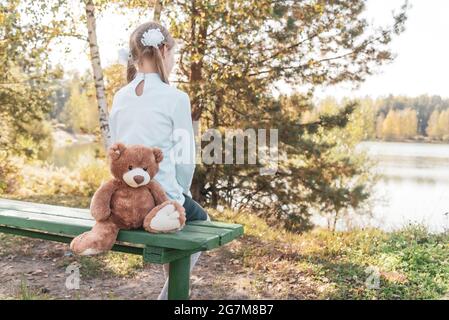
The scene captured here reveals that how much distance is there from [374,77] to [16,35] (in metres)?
5.53

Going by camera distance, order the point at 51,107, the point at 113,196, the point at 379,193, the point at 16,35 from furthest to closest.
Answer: the point at 379,193
the point at 51,107
the point at 16,35
the point at 113,196

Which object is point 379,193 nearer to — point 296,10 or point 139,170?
point 296,10

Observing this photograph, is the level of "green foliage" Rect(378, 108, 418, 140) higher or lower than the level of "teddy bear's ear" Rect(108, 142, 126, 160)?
higher

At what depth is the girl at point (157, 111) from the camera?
2.35 m

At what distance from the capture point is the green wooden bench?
216 cm

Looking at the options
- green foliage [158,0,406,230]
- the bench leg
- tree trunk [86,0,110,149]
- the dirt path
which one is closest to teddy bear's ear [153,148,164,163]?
the bench leg

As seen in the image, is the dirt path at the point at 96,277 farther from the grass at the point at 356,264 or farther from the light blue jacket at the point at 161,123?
the light blue jacket at the point at 161,123

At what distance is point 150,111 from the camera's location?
7.69ft

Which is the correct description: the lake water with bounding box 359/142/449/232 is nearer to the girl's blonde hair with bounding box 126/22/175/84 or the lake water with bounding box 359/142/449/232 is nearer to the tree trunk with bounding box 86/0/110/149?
the tree trunk with bounding box 86/0/110/149

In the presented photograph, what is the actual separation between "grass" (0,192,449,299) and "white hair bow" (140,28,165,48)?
6.12 feet

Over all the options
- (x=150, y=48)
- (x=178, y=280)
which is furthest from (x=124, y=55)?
(x=178, y=280)
